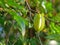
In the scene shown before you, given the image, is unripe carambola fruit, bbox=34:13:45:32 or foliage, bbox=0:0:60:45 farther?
unripe carambola fruit, bbox=34:13:45:32

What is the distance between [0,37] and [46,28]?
0.39 meters

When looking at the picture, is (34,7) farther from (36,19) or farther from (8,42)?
(8,42)

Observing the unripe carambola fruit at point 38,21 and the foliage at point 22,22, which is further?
the unripe carambola fruit at point 38,21

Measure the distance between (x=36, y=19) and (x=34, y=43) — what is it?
0.44 feet

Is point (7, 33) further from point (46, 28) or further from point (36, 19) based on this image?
point (46, 28)

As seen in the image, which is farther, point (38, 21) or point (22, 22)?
point (38, 21)

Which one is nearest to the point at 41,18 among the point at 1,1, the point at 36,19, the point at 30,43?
the point at 36,19

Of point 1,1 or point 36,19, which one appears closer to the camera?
point 1,1

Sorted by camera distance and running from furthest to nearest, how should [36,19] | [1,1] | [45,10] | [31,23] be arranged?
[45,10] → [31,23] → [36,19] → [1,1]

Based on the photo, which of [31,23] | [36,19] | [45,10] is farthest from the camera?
[45,10]

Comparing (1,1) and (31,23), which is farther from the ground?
(1,1)

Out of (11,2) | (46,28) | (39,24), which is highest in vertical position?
(11,2)

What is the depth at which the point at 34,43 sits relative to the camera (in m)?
1.03

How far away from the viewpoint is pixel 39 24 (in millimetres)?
1129
